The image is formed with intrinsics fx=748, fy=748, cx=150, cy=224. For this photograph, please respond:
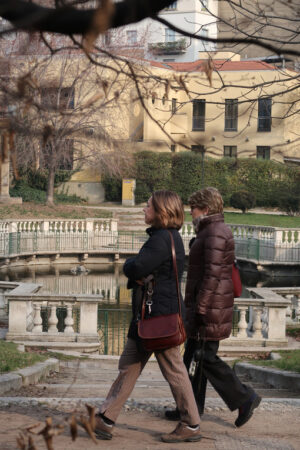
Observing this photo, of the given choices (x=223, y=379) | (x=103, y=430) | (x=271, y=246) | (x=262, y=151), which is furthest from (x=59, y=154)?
(x=262, y=151)

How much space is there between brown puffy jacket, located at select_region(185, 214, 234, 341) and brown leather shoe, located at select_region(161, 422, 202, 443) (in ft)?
2.39

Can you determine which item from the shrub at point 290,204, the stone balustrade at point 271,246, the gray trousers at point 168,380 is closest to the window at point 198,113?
the gray trousers at point 168,380

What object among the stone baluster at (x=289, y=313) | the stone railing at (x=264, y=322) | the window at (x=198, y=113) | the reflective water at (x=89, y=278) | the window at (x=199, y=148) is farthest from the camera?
the reflective water at (x=89, y=278)

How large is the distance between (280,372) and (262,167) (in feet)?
138

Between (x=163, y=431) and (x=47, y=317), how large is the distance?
6806mm

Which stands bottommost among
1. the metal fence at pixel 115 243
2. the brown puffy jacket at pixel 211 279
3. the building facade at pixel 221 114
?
the metal fence at pixel 115 243

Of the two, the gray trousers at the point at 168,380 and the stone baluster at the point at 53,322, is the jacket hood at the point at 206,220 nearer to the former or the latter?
the gray trousers at the point at 168,380

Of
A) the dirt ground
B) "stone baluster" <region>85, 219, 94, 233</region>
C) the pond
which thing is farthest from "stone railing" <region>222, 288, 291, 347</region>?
"stone baluster" <region>85, 219, 94, 233</region>

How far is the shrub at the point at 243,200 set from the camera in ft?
152

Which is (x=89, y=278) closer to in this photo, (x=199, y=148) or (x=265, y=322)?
(x=265, y=322)

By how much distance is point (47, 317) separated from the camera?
1220cm

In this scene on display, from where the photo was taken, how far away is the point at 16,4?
3051 mm

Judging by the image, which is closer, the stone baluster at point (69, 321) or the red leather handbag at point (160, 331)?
the red leather handbag at point (160, 331)

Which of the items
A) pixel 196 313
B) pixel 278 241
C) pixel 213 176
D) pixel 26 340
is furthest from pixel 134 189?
pixel 196 313
